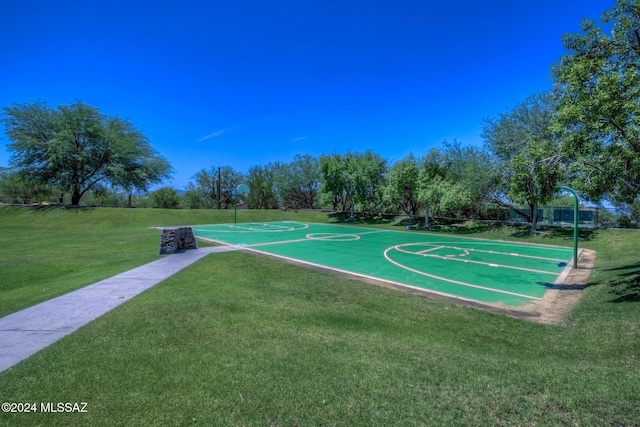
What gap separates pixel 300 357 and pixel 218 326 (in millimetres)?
1539

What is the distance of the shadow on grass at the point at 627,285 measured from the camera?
23.0ft

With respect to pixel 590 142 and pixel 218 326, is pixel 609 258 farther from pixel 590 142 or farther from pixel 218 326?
pixel 218 326

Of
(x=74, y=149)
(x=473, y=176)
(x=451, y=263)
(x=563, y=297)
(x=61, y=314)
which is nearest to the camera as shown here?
(x=61, y=314)

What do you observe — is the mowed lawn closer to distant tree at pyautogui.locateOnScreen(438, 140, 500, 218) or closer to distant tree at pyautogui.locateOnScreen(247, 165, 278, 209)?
distant tree at pyautogui.locateOnScreen(438, 140, 500, 218)

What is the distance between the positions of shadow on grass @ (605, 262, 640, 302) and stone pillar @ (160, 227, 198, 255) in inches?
504

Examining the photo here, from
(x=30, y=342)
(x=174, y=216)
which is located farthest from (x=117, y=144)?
(x=30, y=342)

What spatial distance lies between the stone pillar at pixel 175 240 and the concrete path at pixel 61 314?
2881 mm

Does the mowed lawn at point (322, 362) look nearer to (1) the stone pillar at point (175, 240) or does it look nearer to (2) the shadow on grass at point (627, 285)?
(2) the shadow on grass at point (627, 285)

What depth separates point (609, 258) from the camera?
1291cm

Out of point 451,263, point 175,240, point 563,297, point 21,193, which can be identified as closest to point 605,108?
point 563,297

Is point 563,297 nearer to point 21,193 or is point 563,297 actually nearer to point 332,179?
point 332,179

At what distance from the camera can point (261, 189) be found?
43.9 metres

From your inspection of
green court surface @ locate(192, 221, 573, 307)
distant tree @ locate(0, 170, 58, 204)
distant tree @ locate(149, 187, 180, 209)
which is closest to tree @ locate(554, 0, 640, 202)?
green court surface @ locate(192, 221, 573, 307)

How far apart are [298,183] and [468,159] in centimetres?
2070
